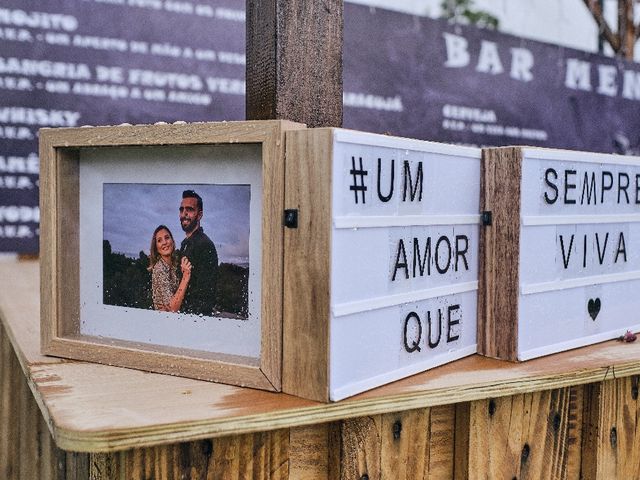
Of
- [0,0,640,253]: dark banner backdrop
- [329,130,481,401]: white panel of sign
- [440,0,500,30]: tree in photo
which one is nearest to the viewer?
[329,130,481,401]: white panel of sign

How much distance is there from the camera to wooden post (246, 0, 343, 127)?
0.96 m

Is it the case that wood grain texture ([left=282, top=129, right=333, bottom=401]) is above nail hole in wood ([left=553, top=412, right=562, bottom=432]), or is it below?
above

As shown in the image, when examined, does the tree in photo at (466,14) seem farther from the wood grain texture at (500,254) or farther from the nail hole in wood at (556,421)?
the nail hole in wood at (556,421)

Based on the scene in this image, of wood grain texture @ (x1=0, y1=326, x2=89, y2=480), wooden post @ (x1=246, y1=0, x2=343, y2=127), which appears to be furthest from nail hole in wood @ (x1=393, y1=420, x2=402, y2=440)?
wood grain texture @ (x1=0, y1=326, x2=89, y2=480)

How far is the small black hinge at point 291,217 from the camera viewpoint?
0.83 metres

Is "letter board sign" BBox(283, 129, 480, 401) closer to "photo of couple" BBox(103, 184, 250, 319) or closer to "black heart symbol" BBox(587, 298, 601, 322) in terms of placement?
"photo of couple" BBox(103, 184, 250, 319)

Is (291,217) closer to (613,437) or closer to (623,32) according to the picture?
(613,437)

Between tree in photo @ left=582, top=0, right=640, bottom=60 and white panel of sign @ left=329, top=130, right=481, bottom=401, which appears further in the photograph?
tree in photo @ left=582, top=0, right=640, bottom=60

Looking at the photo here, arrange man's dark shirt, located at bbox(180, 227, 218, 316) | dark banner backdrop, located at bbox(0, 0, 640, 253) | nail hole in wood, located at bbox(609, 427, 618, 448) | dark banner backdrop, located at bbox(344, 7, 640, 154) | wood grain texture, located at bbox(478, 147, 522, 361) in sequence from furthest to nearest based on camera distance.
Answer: dark banner backdrop, located at bbox(344, 7, 640, 154), dark banner backdrop, located at bbox(0, 0, 640, 253), nail hole in wood, located at bbox(609, 427, 618, 448), wood grain texture, located at bbox(478, 147, 522, 361), man's dark shirt, located at bbox(180, 227, 218, 316)

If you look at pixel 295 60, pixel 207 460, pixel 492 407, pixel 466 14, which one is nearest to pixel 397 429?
pixel 492 407

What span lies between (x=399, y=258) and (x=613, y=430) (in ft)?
1.74

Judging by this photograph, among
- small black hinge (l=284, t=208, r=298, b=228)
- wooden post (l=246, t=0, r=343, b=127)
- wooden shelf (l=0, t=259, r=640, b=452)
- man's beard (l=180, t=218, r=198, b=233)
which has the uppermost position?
wooden post (l=246, t=0, r=343, b=127)

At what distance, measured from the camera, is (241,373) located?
87cm

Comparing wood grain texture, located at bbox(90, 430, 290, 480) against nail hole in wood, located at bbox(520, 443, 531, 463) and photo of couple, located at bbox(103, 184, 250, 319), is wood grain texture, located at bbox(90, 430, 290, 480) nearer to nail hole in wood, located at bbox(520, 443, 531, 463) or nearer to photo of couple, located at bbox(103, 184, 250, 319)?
photo of couple, located at bbox(103, 184, 250, 319)
